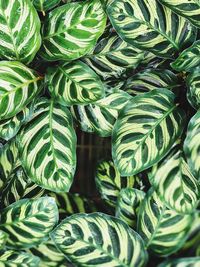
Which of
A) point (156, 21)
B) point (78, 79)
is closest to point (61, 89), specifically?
point (78, 79)

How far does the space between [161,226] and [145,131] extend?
25cm

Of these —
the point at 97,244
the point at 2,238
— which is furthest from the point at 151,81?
Result: the point at 2,238

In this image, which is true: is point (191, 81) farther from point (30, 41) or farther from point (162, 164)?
point (30, 41)

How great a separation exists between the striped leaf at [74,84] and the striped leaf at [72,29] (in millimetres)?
40

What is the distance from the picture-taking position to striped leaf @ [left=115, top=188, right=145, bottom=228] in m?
1.20

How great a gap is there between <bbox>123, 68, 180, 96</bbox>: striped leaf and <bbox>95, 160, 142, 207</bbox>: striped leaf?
24cm

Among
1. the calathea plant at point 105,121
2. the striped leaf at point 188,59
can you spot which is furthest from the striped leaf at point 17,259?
the striped leaf at point 188,59

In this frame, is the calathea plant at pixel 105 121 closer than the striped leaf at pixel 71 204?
Yes

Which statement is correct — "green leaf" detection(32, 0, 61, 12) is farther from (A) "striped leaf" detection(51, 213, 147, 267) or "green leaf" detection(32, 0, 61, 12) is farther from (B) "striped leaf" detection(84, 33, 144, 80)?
(A) "striped leaf" detection(51, 213, 147, 267)

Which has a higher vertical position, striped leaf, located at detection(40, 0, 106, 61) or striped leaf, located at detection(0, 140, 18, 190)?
striped leaf, located at detection(40, 0, 106, 61)

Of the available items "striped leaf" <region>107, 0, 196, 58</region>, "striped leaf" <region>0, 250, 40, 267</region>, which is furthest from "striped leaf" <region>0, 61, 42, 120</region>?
"striped leaf" <region>0, 250, 40, 267</region>

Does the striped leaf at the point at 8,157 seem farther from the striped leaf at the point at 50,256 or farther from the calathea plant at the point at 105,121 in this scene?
the striped leaf at the point at 50,256

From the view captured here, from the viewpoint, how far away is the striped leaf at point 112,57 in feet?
4.08

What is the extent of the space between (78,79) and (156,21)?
10.1 inches
